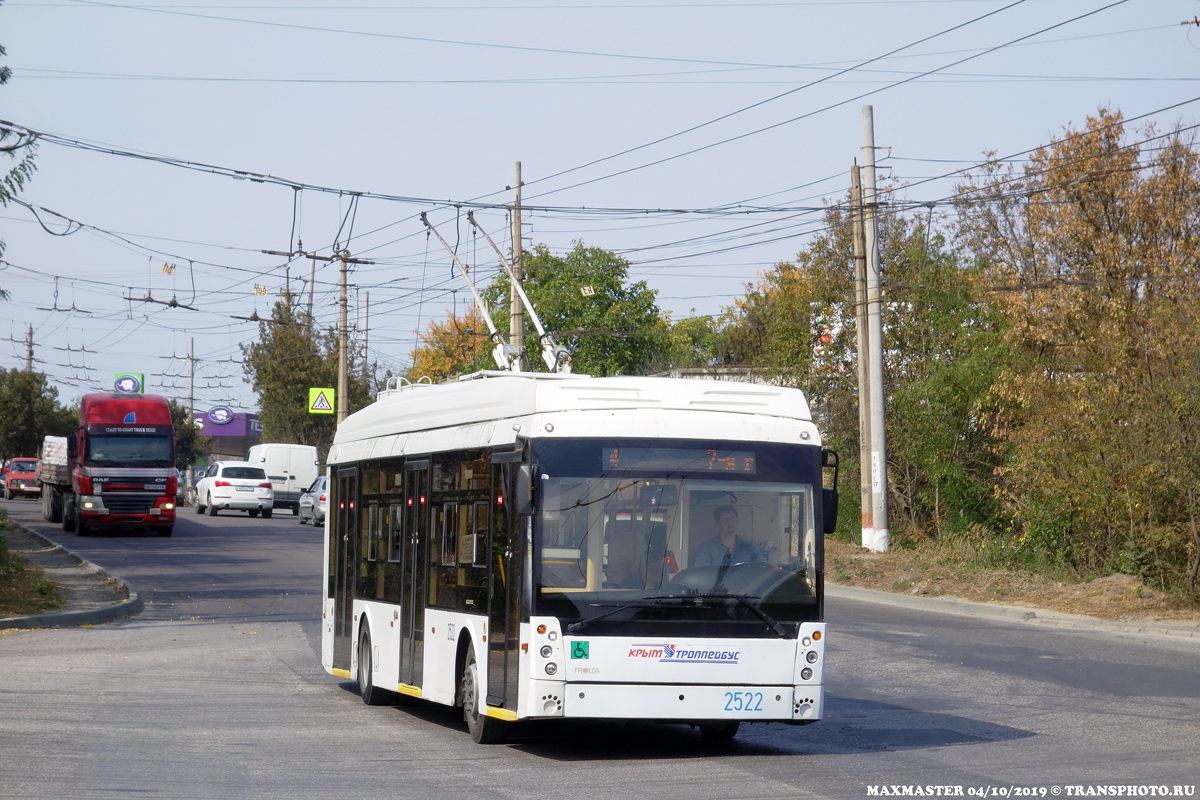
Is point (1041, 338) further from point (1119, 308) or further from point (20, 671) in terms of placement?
point (20, 671)

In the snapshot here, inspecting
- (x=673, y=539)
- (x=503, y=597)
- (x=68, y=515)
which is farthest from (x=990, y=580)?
(x=68, y=515)

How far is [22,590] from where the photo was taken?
2142 centimetres

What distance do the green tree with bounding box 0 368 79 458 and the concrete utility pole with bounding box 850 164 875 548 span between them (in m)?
67.3

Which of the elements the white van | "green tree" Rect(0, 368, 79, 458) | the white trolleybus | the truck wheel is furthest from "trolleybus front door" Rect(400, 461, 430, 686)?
"green tree" Rect(0, 368, 79, 458)

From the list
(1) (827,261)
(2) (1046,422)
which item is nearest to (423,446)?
(2) (1046,422)

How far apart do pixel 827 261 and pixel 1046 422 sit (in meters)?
13.8

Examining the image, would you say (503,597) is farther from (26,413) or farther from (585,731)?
(26,413)

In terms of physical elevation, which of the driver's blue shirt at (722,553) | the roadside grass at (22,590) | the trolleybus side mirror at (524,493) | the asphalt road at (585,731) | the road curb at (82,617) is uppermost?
the trolleybus side mirror at (524,493)

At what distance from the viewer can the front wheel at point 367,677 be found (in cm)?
1282

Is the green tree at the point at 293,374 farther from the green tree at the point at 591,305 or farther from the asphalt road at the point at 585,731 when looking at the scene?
the asphalt road at the point at 585,731

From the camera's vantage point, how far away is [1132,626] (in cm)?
1983

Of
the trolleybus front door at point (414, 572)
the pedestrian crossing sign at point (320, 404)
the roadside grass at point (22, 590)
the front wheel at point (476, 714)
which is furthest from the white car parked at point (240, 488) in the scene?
the front wheel at point (476, 714)

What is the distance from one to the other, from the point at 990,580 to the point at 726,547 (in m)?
16.0

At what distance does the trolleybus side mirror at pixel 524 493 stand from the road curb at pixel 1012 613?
12149mm
